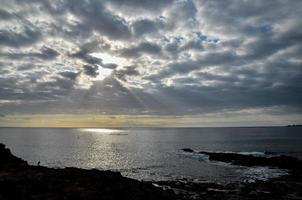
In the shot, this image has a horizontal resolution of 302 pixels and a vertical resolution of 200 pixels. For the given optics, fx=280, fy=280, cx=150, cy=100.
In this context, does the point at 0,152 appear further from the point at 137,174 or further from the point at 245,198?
the point at 245,198

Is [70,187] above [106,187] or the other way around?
above

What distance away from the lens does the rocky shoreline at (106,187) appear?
32625mm

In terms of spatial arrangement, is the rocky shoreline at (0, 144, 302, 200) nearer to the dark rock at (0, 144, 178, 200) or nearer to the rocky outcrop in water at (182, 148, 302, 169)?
the dark rock at (0, 144, 178, 200)

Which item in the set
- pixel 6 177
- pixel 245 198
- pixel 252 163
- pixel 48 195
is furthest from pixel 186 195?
pixel 252 163

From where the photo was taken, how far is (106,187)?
125 feet

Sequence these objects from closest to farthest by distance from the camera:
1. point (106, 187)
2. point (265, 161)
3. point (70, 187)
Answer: point (70, 187), point (106, 187), point (265, 161)

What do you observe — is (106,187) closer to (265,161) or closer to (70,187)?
(70,187)

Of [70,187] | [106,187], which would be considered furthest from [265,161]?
[70,187]

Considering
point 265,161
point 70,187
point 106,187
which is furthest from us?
point 265,161

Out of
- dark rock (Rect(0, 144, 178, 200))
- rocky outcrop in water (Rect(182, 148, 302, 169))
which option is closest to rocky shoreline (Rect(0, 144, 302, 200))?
dark rock (Rect(0, 144, 178, 200))

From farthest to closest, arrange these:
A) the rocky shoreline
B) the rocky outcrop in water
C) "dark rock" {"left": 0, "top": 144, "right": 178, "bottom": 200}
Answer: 1. the rocky outcrop in water
2. the rocky shoreline
3. "dark rock" {"left": 0, "top": 144, "right": 178, "bottom": 200}

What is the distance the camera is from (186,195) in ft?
141

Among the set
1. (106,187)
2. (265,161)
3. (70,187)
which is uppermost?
(70,187)

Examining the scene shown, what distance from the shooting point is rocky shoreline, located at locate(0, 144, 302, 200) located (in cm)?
3262
